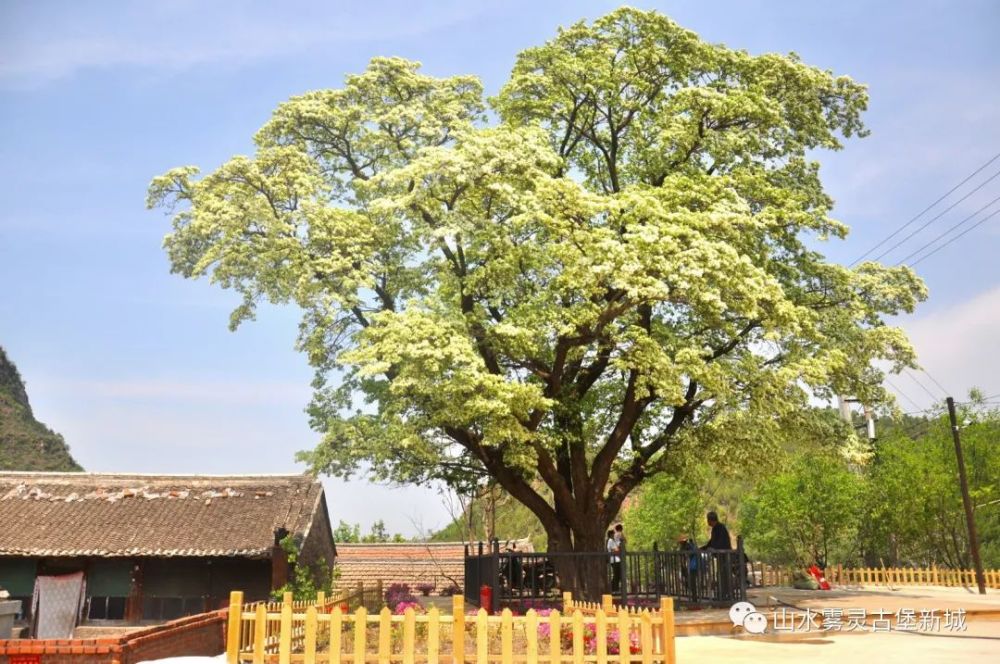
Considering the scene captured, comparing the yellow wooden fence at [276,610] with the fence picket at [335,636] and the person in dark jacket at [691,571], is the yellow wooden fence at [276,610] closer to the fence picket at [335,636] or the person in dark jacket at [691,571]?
the fence picket at [335,636]

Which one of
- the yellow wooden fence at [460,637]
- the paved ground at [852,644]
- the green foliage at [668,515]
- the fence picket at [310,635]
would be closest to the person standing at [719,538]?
the paved ground at [852,644]

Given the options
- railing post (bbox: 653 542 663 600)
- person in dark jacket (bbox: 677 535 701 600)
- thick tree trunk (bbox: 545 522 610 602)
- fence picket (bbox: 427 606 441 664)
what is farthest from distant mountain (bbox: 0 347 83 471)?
fence picket (bbox: 427 606 441 664)

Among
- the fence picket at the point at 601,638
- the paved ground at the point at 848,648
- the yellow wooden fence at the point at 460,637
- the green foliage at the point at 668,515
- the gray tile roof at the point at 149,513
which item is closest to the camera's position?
the yellow wooden fence at the point at 460,637

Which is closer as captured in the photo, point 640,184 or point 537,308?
point 537,308

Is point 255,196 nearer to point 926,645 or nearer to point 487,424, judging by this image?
point 487,424

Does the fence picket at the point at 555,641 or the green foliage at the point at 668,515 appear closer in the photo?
the fence picket at the point at 555,641

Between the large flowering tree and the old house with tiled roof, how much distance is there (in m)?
6.13

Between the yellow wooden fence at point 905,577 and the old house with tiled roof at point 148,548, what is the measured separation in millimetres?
20325

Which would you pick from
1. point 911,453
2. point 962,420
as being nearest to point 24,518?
point 911,453

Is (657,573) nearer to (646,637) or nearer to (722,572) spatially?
(722,572)

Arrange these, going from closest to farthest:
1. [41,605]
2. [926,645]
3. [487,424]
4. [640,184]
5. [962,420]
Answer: [926,645] < [487,424] < [640,184] < [41,605] < [962,420]

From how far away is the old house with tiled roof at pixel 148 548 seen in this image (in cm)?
2575

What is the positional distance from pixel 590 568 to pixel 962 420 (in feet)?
96.1

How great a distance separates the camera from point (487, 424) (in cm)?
1922
